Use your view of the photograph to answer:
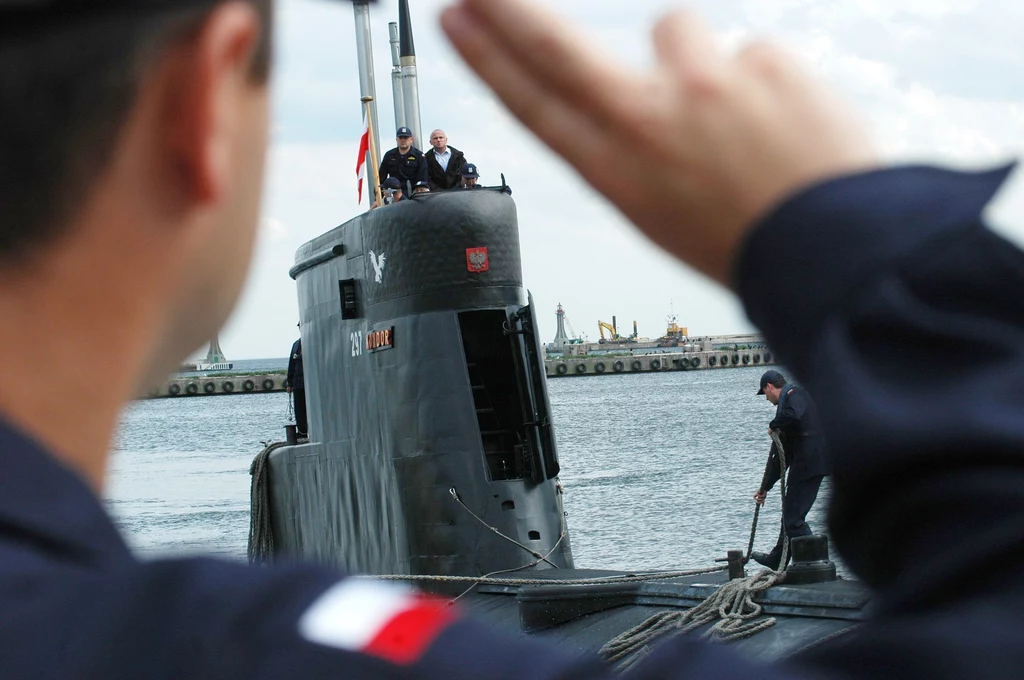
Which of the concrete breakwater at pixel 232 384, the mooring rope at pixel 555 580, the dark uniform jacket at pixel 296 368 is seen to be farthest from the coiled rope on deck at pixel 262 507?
the concrete breakwater at pixel 232 384

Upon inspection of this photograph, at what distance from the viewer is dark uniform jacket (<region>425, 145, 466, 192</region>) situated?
12.1 metres

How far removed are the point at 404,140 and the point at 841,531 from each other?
11.4 m

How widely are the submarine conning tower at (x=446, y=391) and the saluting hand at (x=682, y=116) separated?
29.1 ft

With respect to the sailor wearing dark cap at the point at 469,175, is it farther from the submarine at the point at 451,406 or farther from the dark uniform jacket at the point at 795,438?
the dark uniform jacket at the point at 795,438

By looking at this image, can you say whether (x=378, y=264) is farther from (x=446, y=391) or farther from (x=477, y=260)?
(x=446, y=391)

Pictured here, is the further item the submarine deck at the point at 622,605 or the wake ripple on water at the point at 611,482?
the wake ripple on water at the point at 611,482

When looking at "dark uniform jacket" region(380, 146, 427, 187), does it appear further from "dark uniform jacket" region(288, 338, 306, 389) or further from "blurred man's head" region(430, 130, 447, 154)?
"dark uniform jacket" region(288, 338, 306, 389)

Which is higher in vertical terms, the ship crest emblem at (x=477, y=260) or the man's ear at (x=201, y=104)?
the ship crest emblem at (x=477, y=260)

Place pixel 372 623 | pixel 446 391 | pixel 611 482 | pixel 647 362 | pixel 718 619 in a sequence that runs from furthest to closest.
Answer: pixel 647 362 → pixel 611 482 → pixel 446 391 → pixel 718 619 → pixel 372 623

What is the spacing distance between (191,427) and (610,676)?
102853 millimetres

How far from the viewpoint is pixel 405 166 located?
1163 centimetres

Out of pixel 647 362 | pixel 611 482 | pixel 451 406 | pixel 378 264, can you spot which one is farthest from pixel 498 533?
pixel 647 362

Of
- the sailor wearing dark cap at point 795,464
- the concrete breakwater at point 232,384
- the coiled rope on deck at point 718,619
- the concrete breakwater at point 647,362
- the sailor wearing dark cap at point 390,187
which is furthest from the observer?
the concrete breakwater at point 647,362

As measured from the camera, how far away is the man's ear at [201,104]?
2.66ft
